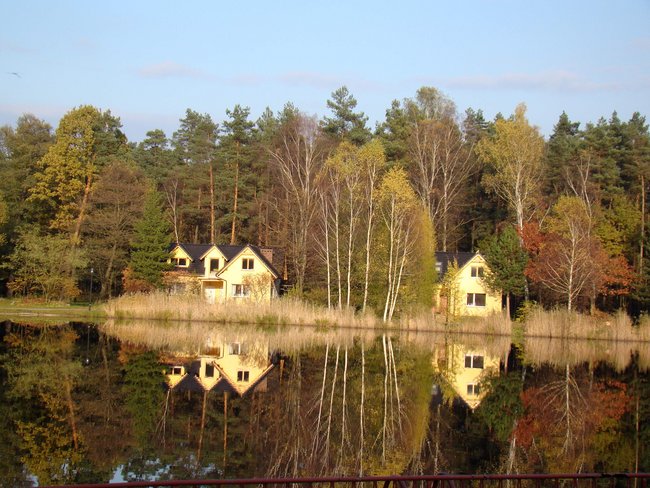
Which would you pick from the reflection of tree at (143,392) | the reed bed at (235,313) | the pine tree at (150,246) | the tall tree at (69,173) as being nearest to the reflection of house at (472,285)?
the reed bed at (235,313)

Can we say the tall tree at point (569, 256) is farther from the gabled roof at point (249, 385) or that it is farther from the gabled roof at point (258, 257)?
the gabled roof at point (249, 385)

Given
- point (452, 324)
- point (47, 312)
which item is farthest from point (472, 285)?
point (47, 312)

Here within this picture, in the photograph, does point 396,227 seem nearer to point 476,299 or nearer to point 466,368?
point 476,299

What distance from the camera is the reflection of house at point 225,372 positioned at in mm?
22609

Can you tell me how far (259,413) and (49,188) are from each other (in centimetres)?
4484

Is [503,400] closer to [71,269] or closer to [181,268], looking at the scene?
[71,269]

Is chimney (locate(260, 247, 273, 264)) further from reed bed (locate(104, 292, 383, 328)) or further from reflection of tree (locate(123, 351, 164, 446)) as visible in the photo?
reflection of tree (locate(123, 351, 164, 446))

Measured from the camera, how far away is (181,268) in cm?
6162

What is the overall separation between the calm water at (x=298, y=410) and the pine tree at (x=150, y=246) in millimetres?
17732

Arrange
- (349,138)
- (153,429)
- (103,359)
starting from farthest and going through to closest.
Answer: (349,138) < (103,359) < (153,429)

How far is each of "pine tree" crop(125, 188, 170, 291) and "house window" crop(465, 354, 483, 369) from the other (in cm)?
2698

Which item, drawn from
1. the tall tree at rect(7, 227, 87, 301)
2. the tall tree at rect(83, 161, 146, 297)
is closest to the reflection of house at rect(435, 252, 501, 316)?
the tall tree at rect(83, 161, 146, 297)

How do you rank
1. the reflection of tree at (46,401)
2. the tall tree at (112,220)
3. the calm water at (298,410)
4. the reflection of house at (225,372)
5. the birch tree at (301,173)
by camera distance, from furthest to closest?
the tall tree at (112,220), the birch tree at (301,173), the reflection of house at (225,372), the calm water at (298,410), the reflection of tree at (46,401)

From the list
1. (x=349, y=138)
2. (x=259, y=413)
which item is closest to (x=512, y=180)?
(x=349, y=138)
